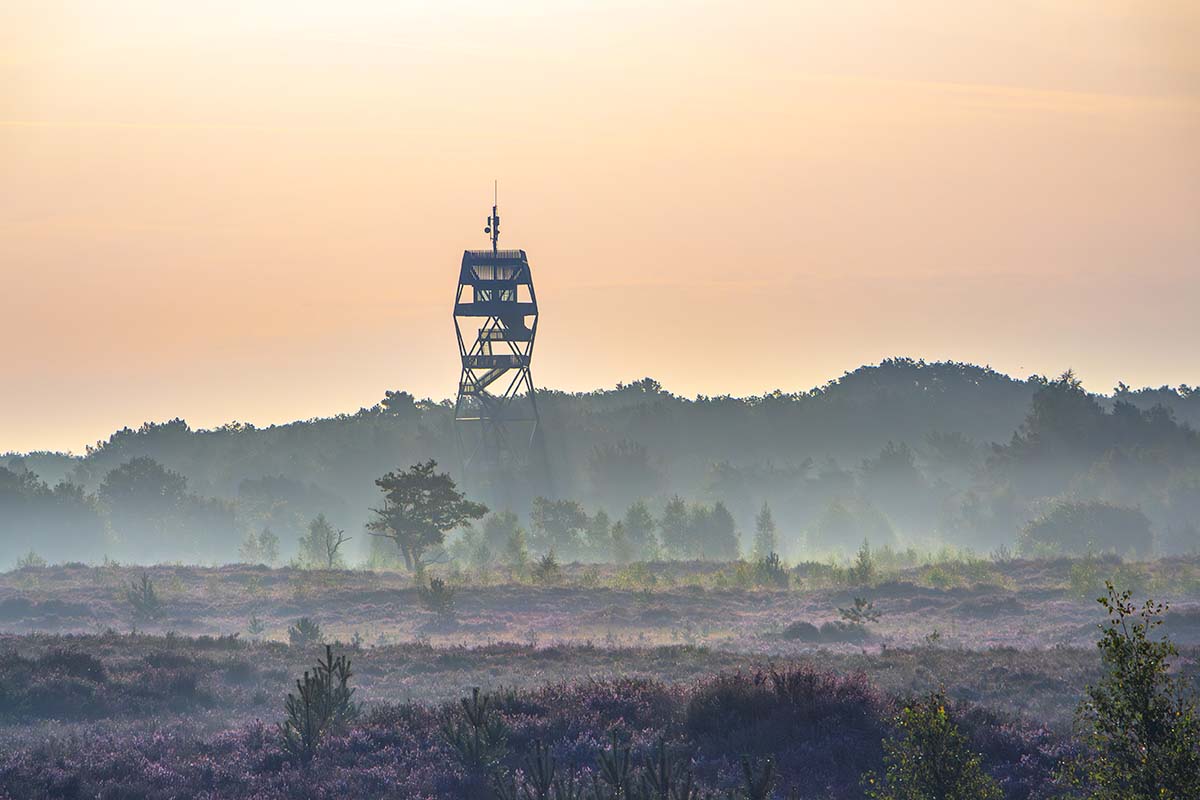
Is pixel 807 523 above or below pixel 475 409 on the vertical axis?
below

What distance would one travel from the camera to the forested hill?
9919cm

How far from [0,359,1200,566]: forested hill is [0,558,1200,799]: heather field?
135 ft

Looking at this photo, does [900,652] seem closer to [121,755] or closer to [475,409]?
[121,755]

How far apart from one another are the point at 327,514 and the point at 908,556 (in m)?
57.5

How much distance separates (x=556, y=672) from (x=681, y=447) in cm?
10070

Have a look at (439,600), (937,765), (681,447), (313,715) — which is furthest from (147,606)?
(681,447)

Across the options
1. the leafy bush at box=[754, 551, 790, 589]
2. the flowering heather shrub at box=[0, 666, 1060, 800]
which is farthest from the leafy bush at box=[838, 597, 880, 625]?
the flowering heather shrub at box=[0, 666, 1060, 800]

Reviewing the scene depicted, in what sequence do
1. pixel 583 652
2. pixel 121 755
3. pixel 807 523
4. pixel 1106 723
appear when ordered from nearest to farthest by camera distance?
pixel 1106 723 < pixel 121 755 < pixel 583 652 < pixel 807 523

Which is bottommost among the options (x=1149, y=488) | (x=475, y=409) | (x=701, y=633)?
(x=701, y=633)

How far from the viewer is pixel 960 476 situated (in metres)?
108

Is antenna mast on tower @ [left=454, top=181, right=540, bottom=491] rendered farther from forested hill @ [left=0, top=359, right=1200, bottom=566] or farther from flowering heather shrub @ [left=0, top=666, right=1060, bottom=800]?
flowering heather shrub @ [left=0, top=666, right=1060, bottom=800]

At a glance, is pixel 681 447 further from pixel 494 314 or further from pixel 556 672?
pixel 556 672

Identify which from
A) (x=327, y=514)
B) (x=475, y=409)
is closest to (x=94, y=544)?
(x=327, y=514)

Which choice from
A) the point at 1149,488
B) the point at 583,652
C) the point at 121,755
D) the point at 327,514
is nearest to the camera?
the point at 121,755
